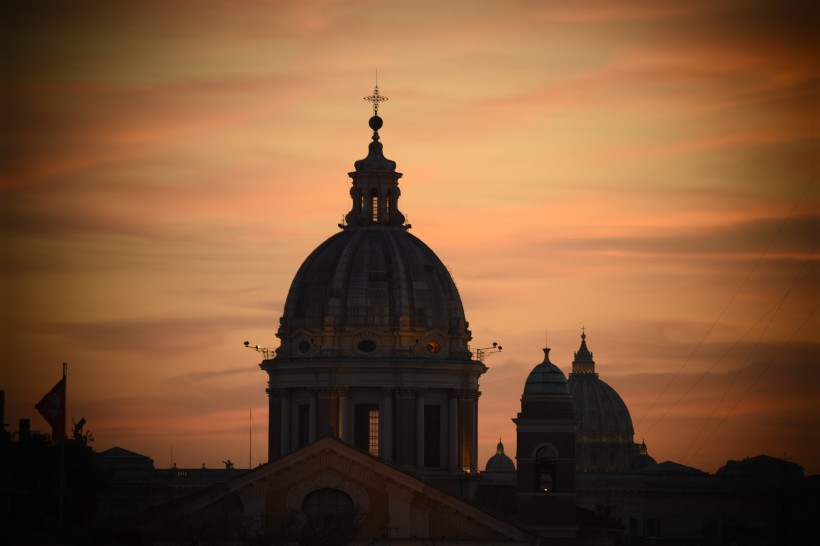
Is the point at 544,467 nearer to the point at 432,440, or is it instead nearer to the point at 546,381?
the point at 546,381

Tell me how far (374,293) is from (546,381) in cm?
1619

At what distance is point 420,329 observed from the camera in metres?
170

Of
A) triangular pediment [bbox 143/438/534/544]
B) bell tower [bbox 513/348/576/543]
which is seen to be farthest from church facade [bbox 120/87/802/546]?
triangular pediment [bbox 143/438/534/544]

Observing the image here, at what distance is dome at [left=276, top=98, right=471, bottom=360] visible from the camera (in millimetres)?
169750

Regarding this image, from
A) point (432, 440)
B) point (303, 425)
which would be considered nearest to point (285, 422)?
point (303, 425)

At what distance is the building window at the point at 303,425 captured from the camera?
17000 cm

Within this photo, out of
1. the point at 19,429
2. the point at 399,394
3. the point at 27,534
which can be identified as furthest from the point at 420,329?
the point at 27,534

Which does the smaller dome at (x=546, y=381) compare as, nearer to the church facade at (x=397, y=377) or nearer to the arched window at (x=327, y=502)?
the church facade at (x=397, y=377)

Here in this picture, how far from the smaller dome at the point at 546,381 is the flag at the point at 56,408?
108ft

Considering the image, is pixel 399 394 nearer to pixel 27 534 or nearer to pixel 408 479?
pixel 408 479

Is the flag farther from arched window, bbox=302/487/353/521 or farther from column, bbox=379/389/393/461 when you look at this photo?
column, bbox=379/389/393/461

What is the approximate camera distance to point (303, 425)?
6718 inches

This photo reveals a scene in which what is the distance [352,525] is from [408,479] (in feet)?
14.2

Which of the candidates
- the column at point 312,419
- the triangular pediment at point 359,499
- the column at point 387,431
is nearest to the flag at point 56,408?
the triangular pediment at point 359,499
